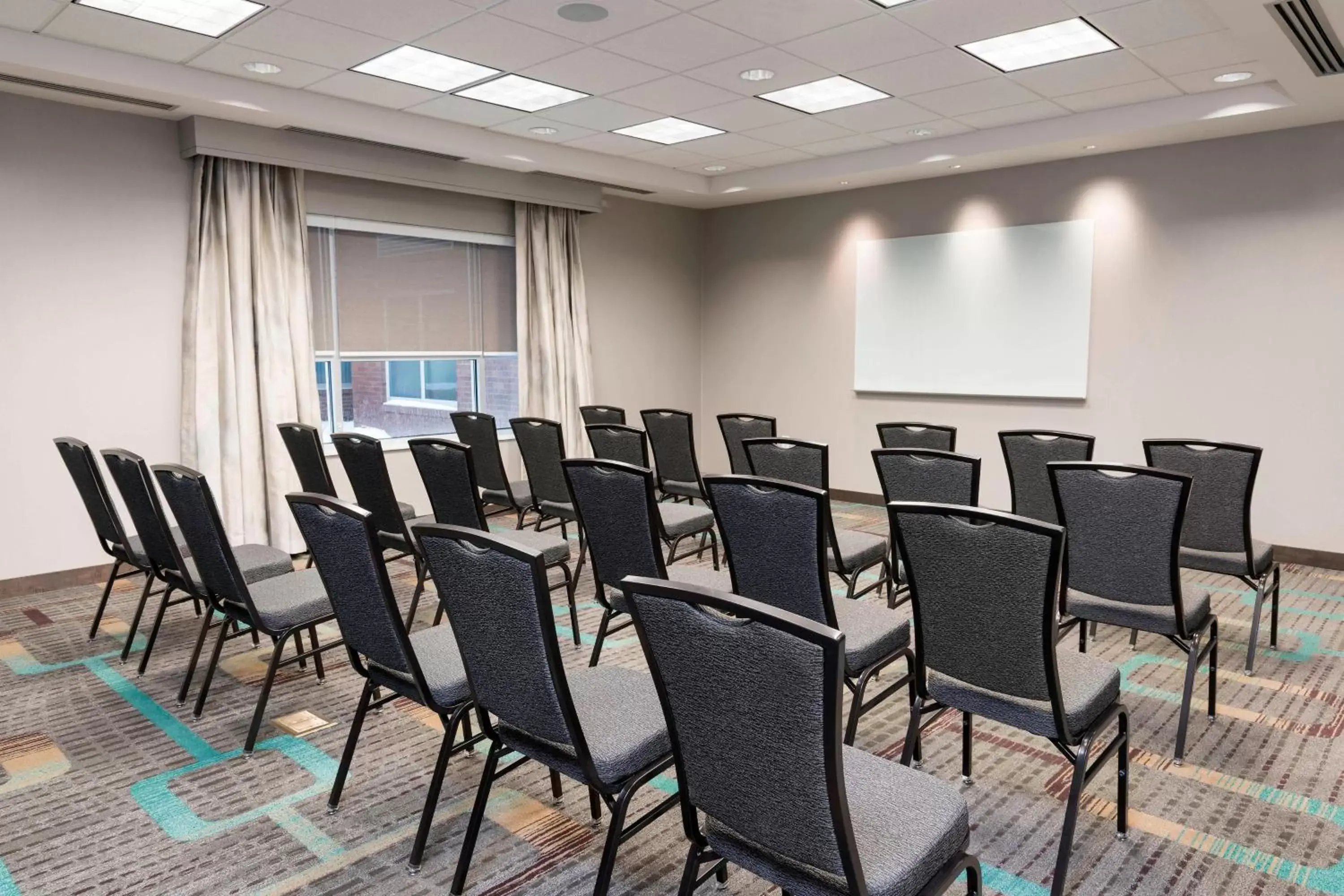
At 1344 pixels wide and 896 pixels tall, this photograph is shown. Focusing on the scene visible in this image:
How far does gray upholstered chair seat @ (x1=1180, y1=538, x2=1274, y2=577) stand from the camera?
11.9ft

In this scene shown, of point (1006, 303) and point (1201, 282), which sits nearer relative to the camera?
point (1201, 282)

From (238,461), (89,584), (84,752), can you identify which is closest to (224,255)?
(238,461)

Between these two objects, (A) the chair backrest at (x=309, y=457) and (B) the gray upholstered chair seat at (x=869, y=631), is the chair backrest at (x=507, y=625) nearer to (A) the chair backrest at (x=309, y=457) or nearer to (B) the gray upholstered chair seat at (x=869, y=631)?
(B) the gray upholstered chair seat at (x=869, y=631)

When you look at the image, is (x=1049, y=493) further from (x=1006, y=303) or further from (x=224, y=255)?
(x=224, y=255)

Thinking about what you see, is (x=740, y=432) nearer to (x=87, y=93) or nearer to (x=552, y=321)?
(x=552, y=321)

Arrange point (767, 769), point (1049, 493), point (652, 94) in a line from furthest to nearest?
point (652, 94)
point (1049, 493)
point (767, 769)

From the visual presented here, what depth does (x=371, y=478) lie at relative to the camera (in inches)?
159

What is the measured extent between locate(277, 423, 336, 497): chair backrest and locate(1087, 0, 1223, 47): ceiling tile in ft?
13.7

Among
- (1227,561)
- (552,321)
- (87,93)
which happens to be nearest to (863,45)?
(1227,561)

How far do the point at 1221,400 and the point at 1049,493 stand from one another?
299 centimetres

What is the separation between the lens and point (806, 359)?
27.8 ft

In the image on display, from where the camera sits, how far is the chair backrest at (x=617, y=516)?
3.04 meters

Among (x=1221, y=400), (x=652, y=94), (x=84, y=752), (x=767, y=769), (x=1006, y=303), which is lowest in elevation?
(x=84, y=752)

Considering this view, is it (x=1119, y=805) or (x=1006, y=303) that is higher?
(x=1006, y=303)
